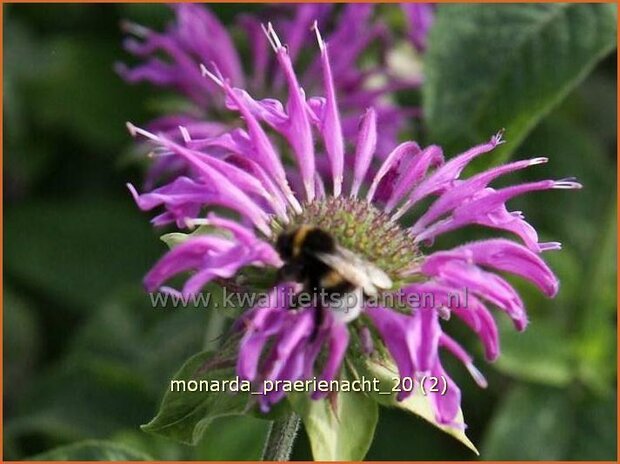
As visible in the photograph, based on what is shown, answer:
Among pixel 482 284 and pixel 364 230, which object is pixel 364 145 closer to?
pixel 364 230

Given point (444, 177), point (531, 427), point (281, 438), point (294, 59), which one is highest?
point (444, 177)

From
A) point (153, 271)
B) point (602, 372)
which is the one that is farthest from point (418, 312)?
point (602, 372)

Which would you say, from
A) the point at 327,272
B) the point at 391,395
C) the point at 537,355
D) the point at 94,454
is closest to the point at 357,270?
the point at 327,272

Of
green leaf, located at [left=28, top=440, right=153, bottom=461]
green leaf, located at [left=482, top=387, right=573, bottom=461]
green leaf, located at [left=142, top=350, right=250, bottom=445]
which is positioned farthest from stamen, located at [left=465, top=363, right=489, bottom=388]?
green leaf, located at [left=482, top=387, right=573, bottom=461]

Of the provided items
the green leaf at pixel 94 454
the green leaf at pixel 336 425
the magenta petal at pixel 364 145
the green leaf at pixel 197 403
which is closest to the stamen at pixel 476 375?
the green leaf at pixel 336 425

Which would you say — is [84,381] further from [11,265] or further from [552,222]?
[552,222]

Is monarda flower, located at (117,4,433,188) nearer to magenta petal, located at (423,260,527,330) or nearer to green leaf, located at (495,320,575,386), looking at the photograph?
green leaf, located at (495,320,575,386)

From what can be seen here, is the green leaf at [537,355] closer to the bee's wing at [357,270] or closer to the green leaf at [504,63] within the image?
the green leaf at [504,63]
